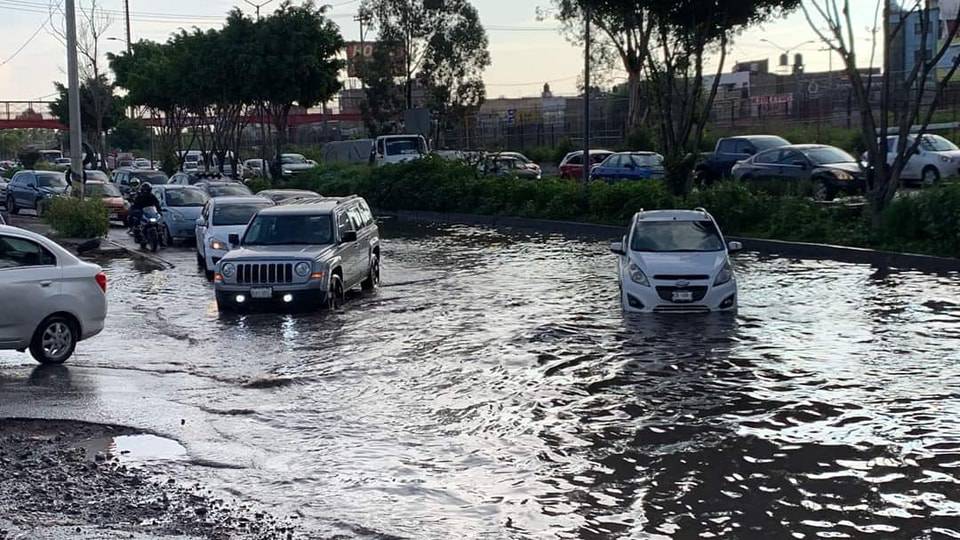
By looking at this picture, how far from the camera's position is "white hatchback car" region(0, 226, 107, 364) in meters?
13.0

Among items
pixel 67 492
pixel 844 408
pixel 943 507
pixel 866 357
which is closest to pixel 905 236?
pixel 866 357

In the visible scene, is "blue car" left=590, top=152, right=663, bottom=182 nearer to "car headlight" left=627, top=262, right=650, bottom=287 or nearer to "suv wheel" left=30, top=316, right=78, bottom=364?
"car headlight" left=627, top=262, right=650, bottom=287

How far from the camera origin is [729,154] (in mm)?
38062

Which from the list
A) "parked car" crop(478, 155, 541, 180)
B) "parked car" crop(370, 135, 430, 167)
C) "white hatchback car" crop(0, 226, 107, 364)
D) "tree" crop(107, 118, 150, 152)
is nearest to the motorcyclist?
"parked car" crop(478, 155, 541, 180)

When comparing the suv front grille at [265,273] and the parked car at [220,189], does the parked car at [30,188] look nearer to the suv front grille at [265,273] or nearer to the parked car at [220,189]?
the parked car at [220,189]

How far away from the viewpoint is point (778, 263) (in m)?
23.1

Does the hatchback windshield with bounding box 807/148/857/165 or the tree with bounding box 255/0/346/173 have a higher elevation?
the tree with bounding box 255/0/346/173

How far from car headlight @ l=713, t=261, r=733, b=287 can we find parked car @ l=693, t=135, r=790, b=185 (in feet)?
67.9

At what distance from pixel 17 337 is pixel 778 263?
49.0 ft

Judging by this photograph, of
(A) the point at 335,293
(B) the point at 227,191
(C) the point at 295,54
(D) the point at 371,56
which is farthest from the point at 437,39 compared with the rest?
(A) the point at 335,293

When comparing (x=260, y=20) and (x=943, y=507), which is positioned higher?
(x=260, y=20)

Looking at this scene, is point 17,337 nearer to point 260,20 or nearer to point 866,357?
point 866,357

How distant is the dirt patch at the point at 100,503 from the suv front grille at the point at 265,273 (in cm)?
777

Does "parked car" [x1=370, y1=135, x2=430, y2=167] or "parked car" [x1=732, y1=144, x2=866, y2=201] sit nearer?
"parked car" [x1=732, y1=144, x2=866, y2=201]
